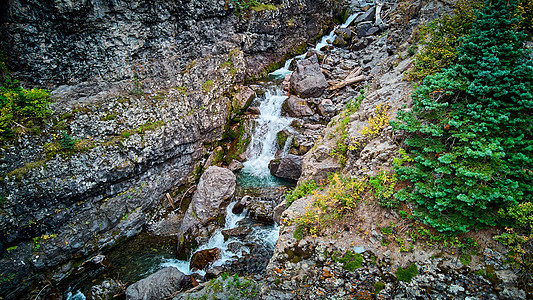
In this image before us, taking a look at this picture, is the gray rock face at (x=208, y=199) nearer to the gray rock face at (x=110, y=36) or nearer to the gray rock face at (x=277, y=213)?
the gray rock face at (x=277, y=213)

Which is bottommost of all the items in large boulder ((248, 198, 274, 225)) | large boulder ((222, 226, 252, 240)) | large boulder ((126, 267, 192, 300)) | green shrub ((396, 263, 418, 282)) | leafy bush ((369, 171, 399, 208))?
large boulder ((126, 267, 192, 300))

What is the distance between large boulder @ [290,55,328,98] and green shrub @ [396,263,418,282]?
16677 millimetres

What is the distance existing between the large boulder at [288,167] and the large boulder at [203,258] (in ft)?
21.5

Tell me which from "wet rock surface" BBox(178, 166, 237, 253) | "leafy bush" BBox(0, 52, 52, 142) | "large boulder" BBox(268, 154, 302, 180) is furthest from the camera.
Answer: "large boulder" BBox(268, 154, 302, 180)

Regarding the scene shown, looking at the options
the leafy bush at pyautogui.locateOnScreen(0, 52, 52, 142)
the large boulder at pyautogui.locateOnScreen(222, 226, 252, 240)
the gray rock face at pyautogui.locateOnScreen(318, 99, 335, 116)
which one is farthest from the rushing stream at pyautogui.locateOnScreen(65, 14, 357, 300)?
the leafy bush at pyautogui.locateOnScreen(0, 52, 52, 142)

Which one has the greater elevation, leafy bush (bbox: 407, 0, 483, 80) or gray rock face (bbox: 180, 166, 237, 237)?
leafy bush (bbox: 407, 0, 483, 80)

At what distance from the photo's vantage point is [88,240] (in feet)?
41.7

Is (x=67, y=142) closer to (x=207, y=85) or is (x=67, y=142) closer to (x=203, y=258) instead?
(x=203, y=258)

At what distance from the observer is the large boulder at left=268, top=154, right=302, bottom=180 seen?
636 inches

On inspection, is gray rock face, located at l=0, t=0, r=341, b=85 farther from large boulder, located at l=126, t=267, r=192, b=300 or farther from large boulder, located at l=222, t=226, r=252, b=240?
large boulder, located at l=126, t=267, r=192, b=300

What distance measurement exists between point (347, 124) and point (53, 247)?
1468 cm

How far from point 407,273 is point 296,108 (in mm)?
15313

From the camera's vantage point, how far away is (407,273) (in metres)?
5.96

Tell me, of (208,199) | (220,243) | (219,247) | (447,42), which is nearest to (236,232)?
(220,243)
